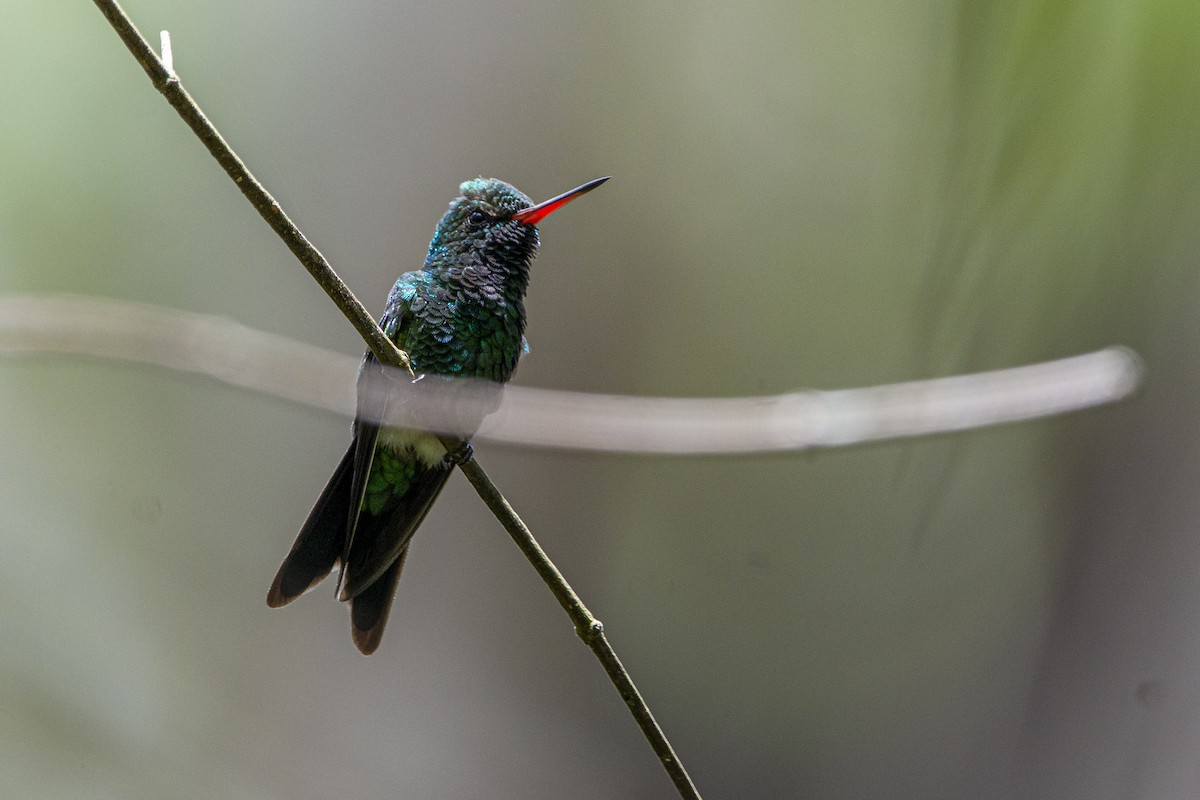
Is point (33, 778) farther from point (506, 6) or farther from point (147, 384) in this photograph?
point (506, 6)

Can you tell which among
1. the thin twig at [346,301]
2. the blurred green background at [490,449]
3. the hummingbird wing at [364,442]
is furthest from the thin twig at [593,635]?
the blurred green background at [490,449]

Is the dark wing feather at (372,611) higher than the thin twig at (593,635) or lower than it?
higher

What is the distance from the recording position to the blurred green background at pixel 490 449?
284cm

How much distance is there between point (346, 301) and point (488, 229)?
850 millimetres

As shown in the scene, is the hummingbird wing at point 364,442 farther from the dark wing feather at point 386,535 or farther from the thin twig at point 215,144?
the thin twig at point 215,144

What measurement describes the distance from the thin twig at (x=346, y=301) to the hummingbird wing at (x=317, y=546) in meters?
0.52

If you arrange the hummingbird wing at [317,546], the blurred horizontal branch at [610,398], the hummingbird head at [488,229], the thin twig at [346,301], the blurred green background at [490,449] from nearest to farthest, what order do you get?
the blurred horizontal branch at [610,398], the thin twig at [346,301], the hummingbird wing at [317,546], the hummingbird head at [488,229], the blurred green background at [490,449]

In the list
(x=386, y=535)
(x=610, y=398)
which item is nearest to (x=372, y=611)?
(x=386, y=535)

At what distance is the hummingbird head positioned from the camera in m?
2.01

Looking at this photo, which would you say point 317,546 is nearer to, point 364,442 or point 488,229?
point 364,442

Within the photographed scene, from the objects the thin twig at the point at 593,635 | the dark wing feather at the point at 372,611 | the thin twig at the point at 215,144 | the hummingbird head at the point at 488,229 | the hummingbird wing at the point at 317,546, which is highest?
the hummingbird head at the point at 488,229

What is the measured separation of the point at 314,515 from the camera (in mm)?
1773

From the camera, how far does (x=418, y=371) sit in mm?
1915

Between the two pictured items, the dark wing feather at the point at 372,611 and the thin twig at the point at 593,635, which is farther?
the dark wing feather at the point at 372,611
